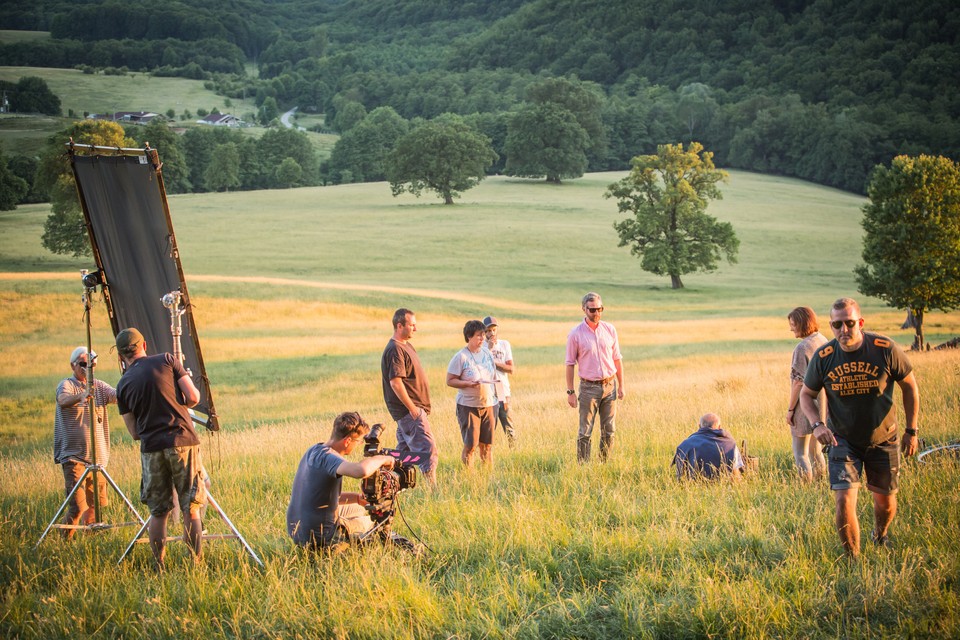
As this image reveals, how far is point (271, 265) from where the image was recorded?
155ft

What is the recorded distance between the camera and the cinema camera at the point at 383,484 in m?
6.03

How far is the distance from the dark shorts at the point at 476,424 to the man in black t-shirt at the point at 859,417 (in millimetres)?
4324

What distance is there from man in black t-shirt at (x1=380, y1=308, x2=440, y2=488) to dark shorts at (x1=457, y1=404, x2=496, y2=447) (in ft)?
2.77

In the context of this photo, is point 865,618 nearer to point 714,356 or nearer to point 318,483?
point 318,483

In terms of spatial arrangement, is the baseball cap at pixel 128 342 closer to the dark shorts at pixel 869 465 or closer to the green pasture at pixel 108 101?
the dark shorts at pixel 869 465

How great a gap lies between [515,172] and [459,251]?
45411 millimetres

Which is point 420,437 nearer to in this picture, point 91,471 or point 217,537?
point 217,537

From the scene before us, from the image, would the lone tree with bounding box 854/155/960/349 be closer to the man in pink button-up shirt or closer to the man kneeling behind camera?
the man in pink button-up shirt

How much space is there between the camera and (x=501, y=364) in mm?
11016

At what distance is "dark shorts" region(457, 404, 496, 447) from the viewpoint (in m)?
9.54

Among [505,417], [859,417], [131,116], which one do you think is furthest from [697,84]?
[859,417]

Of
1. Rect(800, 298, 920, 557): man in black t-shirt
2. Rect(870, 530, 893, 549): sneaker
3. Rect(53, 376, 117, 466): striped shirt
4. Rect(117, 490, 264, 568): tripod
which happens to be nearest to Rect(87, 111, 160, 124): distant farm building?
Rect(53, 376, 117, 466): striped shirt

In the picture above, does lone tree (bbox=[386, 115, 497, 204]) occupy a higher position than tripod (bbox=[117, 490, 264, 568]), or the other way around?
lone tree (bbox=[386, 115, 497, 204])

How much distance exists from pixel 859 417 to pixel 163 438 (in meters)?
5.40
